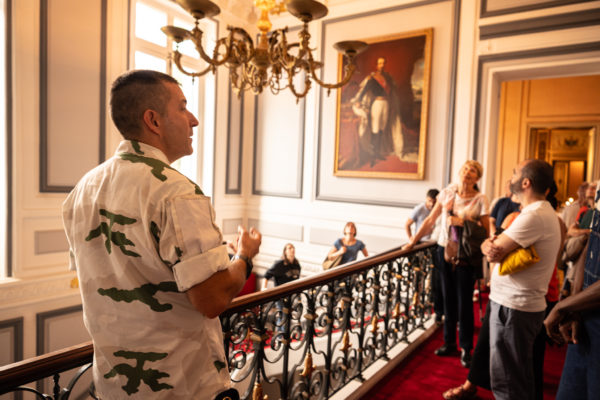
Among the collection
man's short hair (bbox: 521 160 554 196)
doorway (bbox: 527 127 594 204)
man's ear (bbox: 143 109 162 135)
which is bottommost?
man's short hair (bbox: 521 160 554 196)

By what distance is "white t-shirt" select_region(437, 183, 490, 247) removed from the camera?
2.93 m

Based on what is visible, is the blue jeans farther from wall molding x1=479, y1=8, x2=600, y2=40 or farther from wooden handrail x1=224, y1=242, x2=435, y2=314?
wall molding x1=479, y1=8, x2=600, y2=40

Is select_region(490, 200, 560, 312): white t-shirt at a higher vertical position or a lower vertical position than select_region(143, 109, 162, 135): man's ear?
lower

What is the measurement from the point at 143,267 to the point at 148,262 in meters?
0.02

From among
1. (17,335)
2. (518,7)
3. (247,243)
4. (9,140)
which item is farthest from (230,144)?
(247,243)

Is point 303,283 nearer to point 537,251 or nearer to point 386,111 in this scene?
point 537,251

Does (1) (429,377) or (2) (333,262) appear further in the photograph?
(2) (333,262)

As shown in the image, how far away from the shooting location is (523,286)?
1.90 m

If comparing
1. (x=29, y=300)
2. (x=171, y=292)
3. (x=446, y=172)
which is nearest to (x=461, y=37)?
(x=446, y=172)

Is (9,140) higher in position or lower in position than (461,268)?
higher

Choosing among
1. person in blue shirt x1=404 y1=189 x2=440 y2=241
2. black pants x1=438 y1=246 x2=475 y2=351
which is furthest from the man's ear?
person in blue shirt x1=404 y1=189 x2=440 y2=241

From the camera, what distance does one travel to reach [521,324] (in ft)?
6.32

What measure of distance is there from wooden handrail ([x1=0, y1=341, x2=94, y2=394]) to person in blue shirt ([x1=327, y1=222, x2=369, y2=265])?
13.5 feet

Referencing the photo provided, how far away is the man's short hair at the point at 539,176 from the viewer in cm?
186
